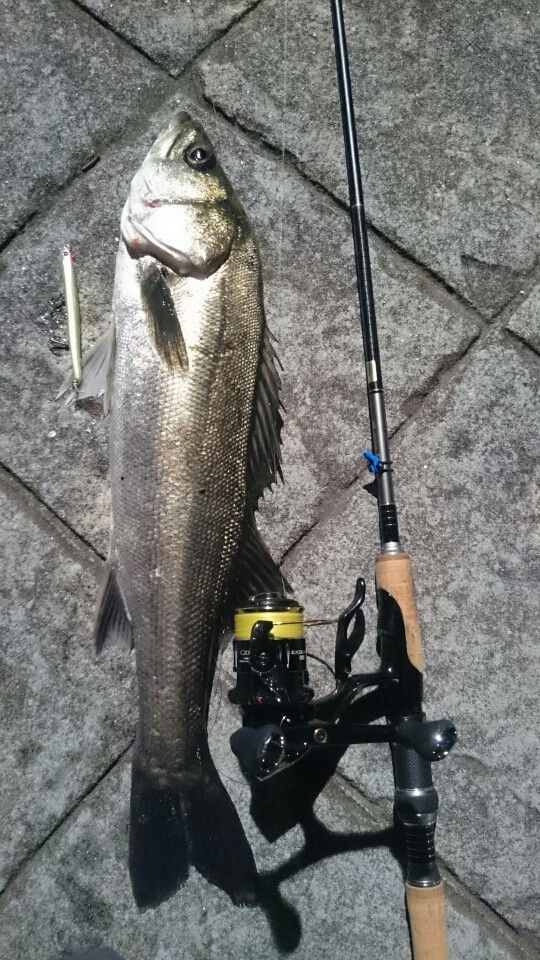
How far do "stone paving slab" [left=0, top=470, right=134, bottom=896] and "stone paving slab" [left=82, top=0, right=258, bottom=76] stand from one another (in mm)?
1669

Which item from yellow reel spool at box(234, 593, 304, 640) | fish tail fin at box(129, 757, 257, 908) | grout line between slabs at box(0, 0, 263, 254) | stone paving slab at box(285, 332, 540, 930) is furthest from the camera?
grout line between slabs at box(0, 0, 263, 254)

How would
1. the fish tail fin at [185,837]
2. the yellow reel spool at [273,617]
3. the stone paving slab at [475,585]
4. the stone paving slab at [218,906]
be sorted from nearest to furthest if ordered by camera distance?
the yellow reel spool at [273,617] → the fish tail fin at [185,837] → the stone paving slab at [218,906] → the stone paving slab at [475,585]

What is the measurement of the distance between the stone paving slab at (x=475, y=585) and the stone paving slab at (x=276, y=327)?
0.12m

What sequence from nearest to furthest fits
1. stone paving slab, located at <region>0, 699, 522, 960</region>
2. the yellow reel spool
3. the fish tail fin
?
the yellow reel spool → the fish tail fin → stone paving slab, located at <region>0, 699, 522, 960</region>

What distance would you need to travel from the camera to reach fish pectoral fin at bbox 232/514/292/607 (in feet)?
6.59

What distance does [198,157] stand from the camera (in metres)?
2.07

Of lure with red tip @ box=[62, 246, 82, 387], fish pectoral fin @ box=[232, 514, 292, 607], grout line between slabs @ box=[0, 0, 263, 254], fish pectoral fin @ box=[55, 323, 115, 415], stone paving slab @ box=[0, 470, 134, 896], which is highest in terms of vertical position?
grout line between slabs @ box=[0, 0, 263, 254]

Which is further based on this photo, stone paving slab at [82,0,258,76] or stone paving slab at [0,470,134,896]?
stone paving slab at [82,0,258,76]

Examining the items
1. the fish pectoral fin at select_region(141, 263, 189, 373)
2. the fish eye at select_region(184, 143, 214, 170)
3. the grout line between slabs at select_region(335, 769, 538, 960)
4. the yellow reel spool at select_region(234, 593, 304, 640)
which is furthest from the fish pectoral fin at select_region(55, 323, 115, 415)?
the grout line between slabs at select_region(335, 769, 538, 960)

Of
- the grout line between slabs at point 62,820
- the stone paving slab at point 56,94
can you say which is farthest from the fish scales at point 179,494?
the stone paving slab at point 56,94

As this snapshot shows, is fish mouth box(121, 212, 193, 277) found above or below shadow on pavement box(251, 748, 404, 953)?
above

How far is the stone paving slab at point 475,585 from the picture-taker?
7.36 ft

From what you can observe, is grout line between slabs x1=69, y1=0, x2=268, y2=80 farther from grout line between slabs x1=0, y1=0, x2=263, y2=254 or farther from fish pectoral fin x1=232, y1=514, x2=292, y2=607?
fish pectoral fin x1=232, y1=514, x2=292, y2=607

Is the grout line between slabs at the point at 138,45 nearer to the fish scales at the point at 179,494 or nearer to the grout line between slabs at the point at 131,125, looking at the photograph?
the grout line between slabs at the point at 131,125
